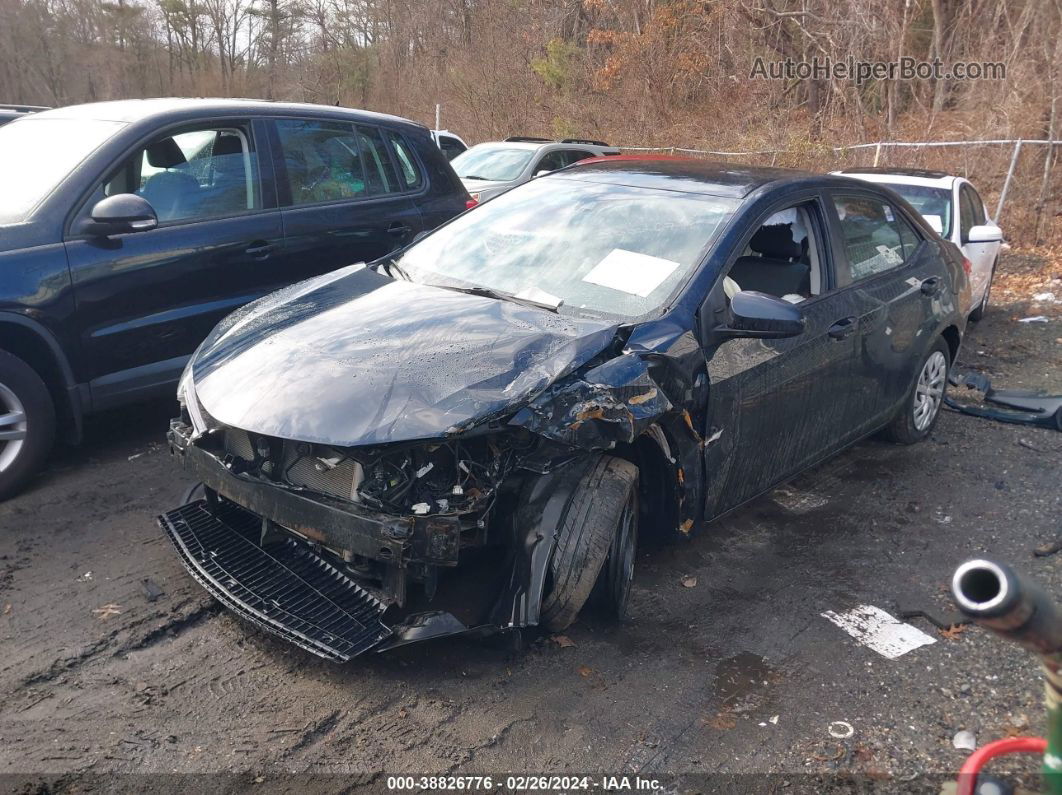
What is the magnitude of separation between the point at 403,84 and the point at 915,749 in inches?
1344

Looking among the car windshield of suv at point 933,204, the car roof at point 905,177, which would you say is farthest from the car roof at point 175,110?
the car windshield of suv at point 933,204

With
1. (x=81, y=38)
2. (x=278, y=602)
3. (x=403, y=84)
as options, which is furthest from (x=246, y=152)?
(x=81, y=38)

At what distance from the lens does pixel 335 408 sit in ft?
9.75

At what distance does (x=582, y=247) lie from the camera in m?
4.06

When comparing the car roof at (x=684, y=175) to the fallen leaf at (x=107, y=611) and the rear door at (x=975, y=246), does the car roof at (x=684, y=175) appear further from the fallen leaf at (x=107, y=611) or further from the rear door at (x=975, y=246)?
the rear door at (x=975, y=246)

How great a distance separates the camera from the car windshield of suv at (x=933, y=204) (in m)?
8.52

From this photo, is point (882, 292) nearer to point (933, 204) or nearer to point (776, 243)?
point (776, 243)

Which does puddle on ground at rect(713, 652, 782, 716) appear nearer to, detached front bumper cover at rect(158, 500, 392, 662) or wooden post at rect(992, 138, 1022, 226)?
detached front bumper cover at rect(158, 500, 392, 662)

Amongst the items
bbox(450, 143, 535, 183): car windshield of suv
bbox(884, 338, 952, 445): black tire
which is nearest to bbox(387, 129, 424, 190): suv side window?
bbox(884, 338, 952, 445): black tire

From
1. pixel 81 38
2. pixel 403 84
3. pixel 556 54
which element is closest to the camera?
pixel 556 54

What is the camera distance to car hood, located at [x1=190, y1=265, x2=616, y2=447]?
9.62 ft

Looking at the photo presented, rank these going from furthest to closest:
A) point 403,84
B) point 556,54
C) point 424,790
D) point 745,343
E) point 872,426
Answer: point 403,84, point 556,54, point 872,426, point 745,343, point 424,790

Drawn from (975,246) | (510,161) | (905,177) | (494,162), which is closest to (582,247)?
(975,246)

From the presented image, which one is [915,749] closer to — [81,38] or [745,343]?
[745,343]
